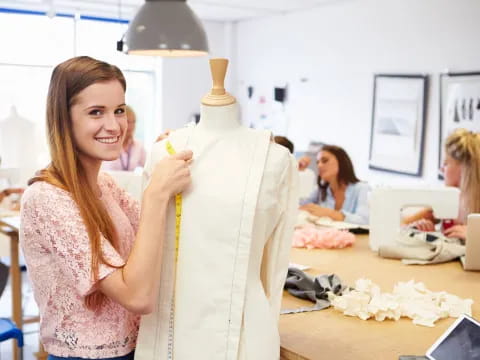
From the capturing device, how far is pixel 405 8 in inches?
229

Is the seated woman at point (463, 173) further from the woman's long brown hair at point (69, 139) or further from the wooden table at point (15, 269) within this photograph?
the wooden table at point (15, 269)

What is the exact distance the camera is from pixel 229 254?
154 cm

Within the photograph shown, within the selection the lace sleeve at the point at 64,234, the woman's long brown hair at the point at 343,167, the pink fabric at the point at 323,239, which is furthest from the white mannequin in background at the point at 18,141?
the lace sleeve at the point at 64,234

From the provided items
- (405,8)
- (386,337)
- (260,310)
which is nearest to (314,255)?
(386,337)

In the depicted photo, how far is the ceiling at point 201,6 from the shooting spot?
22.1 feet

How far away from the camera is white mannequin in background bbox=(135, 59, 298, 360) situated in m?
1.53

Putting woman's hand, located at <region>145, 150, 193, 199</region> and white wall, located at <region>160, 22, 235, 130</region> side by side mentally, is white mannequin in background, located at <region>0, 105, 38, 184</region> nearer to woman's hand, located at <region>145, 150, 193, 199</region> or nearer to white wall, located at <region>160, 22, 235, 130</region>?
white wall, located at <region>160, 22, 235, 130</region>

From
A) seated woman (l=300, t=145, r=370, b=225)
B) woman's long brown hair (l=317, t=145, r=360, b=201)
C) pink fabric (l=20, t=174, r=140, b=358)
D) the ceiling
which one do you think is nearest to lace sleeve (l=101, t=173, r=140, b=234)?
pink fabric (l=20, t=174, r=140, b=358)

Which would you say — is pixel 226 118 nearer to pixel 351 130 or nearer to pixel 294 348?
pixel 294 348

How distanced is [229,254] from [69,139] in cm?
48

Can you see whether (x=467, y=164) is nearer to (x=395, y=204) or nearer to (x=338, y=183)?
(x=395, y=204)

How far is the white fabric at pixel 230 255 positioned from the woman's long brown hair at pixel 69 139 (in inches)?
7.2

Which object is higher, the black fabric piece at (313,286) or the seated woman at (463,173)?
the seated woman at (463,173)

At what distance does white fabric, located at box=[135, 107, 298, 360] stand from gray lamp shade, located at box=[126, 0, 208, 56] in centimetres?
27
